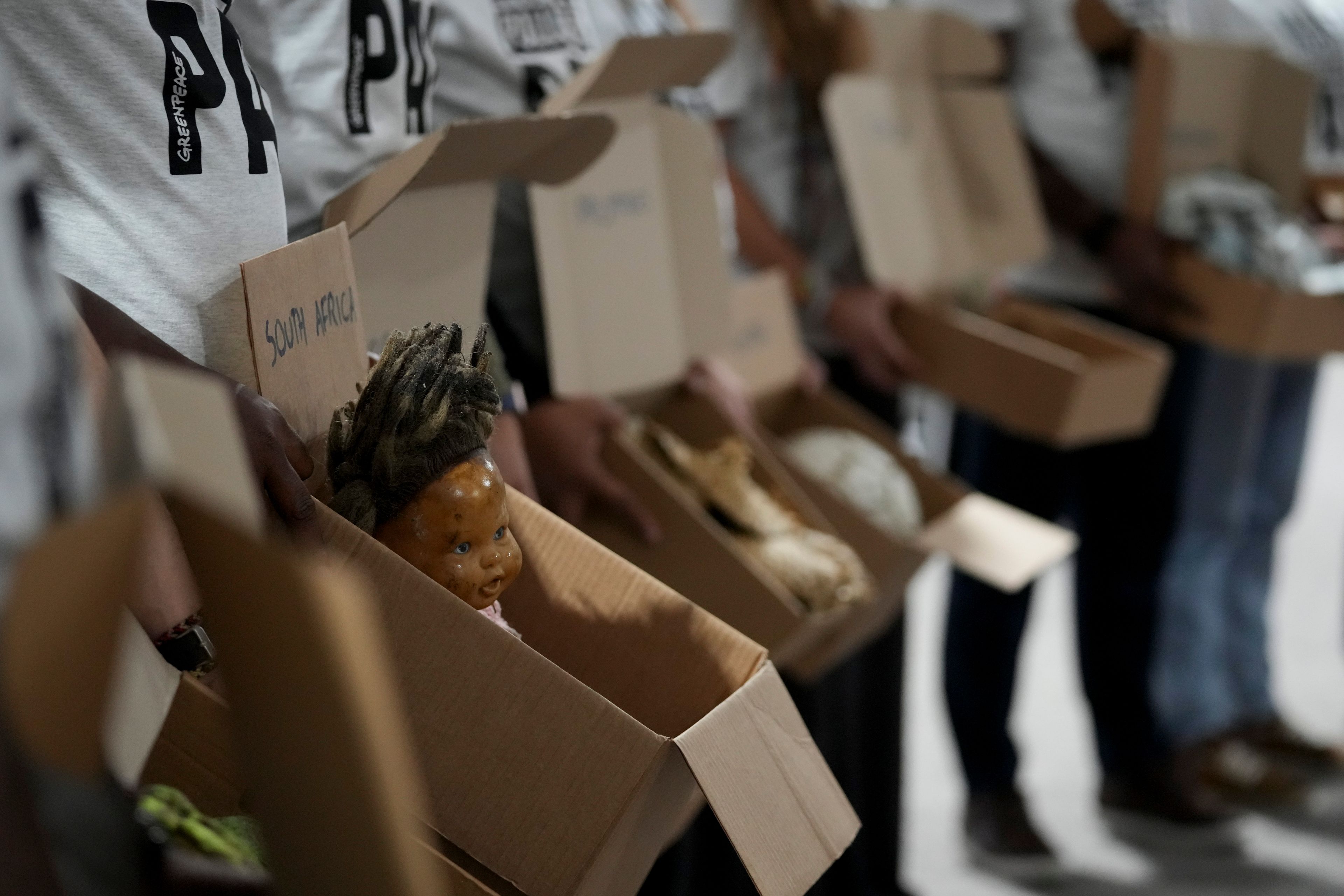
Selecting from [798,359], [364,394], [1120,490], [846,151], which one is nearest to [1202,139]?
[1120,490]

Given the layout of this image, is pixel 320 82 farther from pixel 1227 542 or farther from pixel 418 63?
pixel 1227 542

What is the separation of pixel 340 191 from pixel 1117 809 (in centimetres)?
213

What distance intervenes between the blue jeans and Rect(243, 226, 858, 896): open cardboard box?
195cm

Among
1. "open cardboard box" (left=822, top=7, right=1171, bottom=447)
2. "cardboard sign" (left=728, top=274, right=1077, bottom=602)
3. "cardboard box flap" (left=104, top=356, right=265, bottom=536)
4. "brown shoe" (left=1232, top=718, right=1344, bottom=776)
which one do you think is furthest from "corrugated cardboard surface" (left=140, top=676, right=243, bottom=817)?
"brown shoe" (left=1232, top=718, right=1344, bottom=776)

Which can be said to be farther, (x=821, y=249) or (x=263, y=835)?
(x=821, y=249)

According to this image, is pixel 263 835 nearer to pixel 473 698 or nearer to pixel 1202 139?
pixel 473 698

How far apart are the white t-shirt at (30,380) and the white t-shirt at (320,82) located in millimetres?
486

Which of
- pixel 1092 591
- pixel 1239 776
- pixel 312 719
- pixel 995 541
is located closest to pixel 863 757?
pixel 995 541

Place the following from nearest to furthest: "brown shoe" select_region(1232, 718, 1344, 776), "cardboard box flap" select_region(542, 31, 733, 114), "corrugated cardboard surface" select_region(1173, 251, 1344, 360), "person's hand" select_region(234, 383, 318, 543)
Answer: "person's hand" select_region(234, 383, 318, 543)
"cardboard box flap" select_region(542, 31, 733, 114)
"corrugated cardboard surface" select_region(1173, 251, 1344, 360)
"brown shoe" select_region(1232, 718, 1344, 776)

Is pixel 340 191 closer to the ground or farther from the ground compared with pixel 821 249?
farther from the ground

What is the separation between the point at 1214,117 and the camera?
91.2 inches

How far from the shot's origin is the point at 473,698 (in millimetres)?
687

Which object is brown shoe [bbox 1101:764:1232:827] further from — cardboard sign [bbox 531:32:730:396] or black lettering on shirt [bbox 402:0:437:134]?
black lettering on shirt [bbox 402:0:437:134]

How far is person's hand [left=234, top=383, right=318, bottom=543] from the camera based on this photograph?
67 centimetres
